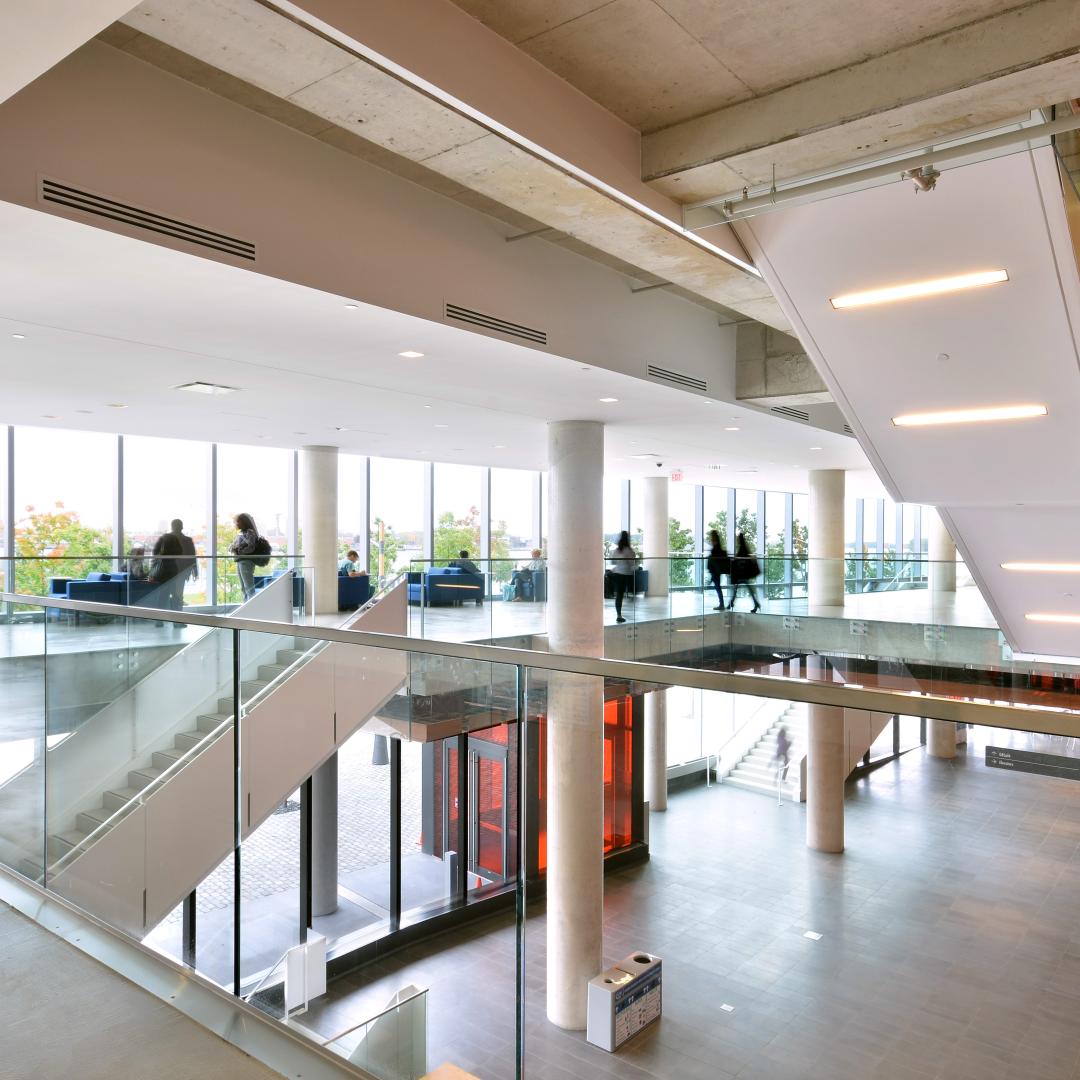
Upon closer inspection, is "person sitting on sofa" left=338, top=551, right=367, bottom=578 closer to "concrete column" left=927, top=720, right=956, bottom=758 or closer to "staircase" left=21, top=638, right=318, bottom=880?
"staircase" left=21, top=638, right=318, bottom=880

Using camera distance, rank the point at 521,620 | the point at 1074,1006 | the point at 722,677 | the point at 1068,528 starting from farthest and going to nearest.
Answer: the point at 521,620
the point at 1068,528
the point at 722,677
the point at 1074,1006

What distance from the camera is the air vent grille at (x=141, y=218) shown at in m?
4.11

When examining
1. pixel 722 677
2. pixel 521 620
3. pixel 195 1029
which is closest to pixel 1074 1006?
pixel 722 677

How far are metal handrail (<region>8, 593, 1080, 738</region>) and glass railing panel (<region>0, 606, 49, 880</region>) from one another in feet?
6.98

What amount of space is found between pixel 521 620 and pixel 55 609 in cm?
818

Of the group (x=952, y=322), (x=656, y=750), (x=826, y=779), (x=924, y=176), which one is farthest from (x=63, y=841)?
(x=952, y=322)

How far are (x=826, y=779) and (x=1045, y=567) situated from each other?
9.02 metres

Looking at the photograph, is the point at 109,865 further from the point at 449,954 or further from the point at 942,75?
the point at 942,75

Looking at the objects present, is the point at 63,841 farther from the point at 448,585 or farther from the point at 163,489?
the point at 163,489

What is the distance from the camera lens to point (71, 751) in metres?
4.02

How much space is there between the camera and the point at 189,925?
3830 mm

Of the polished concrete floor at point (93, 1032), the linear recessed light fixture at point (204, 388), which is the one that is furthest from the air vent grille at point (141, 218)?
the linear recessed light fixture at point (204, 388)

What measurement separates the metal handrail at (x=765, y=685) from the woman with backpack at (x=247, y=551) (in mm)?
9100

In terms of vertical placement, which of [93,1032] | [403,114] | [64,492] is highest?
[403,114]
